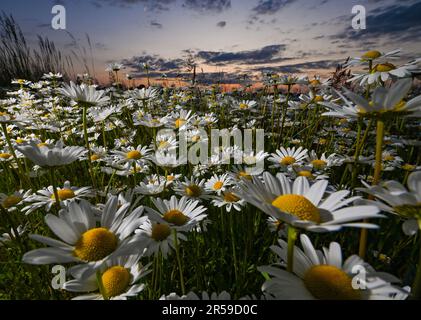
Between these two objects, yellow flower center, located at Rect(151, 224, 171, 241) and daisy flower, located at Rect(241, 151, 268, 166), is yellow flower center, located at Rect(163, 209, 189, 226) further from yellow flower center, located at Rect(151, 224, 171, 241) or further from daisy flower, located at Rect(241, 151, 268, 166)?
daisy flower, located at Rect(241, 151, 268, 166)

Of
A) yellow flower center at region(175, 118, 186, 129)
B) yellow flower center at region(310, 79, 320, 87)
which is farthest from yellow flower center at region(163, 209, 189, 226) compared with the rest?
yellow flower center at region(310, 79, 320, 87)

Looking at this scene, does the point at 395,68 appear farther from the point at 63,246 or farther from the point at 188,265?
the point at 63,246

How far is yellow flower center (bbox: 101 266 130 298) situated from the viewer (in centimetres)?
92

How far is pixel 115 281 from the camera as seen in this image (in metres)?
0.93

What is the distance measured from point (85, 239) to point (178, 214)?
0.52 meters

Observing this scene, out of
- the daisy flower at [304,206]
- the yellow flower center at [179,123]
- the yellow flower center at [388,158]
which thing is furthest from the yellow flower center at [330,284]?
the yellow flower center at [388,158]

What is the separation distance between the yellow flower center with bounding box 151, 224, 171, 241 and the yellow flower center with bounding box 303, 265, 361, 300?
66 centimetres

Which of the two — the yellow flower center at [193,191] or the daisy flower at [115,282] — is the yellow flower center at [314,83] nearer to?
the yellow flower center at [193,191]

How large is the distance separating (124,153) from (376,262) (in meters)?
1.83

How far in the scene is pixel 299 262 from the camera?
0.81m

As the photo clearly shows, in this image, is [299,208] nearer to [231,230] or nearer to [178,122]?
[231,230]

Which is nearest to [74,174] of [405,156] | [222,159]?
[222,159]

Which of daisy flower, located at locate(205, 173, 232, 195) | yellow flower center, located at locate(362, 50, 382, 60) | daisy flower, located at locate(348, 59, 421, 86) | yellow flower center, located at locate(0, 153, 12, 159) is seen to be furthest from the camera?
yellow flower center, located at locate(0, 153, 12, 159)

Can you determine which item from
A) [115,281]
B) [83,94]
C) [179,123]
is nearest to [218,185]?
[179,123]
